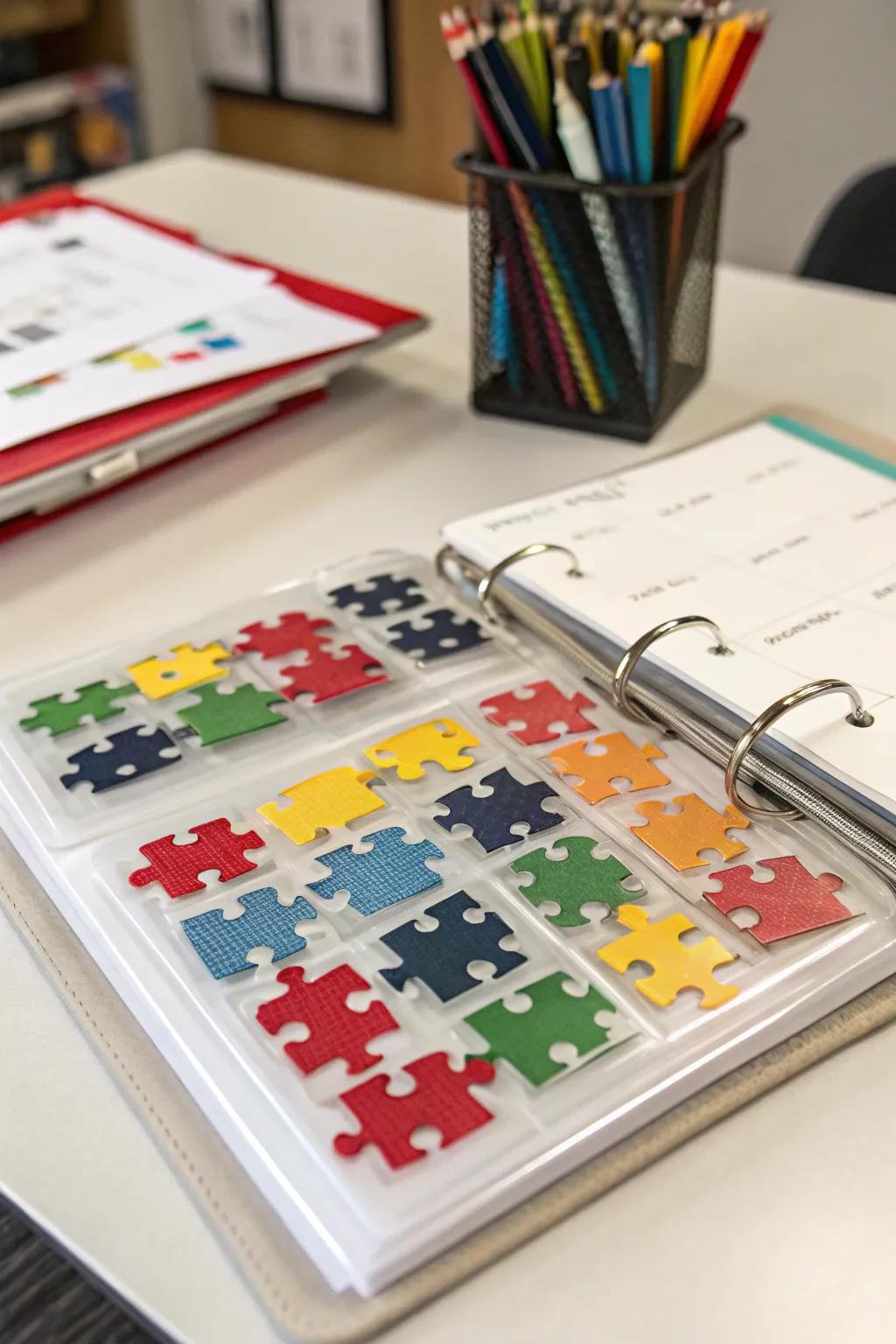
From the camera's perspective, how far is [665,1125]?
16.9 inches

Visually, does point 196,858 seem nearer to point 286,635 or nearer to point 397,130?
point 286,635

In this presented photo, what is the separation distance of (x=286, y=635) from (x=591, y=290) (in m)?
0.34

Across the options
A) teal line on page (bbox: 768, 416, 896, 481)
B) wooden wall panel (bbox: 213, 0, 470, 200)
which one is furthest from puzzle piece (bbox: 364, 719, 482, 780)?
wooden wall panel (bbox: 213, 0, 470, 200)

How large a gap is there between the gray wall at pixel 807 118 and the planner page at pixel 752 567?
1.77 metres

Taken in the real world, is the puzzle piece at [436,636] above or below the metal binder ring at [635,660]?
below

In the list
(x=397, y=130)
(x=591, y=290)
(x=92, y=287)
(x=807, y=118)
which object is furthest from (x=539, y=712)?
(x=397, y=130)

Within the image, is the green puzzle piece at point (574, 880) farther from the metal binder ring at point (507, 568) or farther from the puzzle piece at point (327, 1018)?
the metal binder ring at point (507, 568)

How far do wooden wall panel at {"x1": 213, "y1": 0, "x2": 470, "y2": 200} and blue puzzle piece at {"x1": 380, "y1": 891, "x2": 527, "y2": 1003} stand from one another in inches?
93.6

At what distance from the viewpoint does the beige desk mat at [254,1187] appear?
0.38m

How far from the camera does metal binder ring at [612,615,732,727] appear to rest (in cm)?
57

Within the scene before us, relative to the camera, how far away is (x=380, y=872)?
497mm

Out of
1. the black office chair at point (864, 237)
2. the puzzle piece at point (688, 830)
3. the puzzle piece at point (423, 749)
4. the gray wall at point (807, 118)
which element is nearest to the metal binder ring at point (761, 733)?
the puzzle piece at point (688, 830)

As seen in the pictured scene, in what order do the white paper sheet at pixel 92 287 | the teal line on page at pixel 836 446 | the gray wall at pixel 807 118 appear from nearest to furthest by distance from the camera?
1. the teal line on page at pixel 836 446
2. the white paper sheet at pixel 92 287
3. the gray wall at pixel 807 118

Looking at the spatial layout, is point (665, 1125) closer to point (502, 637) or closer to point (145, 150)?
point (502, 637)
